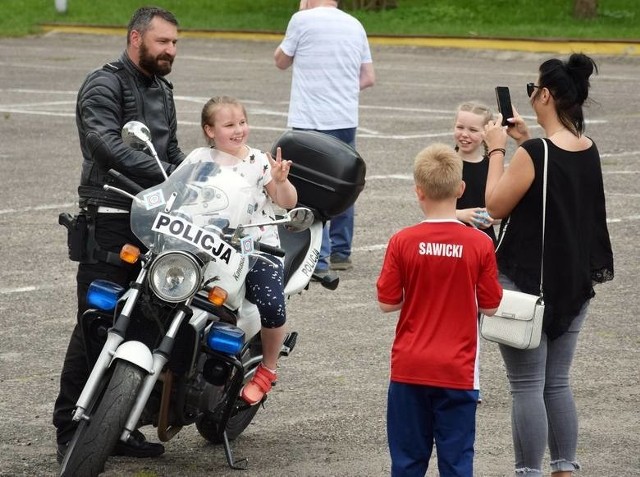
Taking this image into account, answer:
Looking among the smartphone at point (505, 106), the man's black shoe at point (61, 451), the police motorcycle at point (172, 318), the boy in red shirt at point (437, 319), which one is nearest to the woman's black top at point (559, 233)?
the smartphone at point (505, 106)

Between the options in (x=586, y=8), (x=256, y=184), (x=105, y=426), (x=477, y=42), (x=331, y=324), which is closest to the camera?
(x=105, y=426)

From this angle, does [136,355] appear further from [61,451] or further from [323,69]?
[323,69]

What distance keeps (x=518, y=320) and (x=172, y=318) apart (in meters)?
1.34

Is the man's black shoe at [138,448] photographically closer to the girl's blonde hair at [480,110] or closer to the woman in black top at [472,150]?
the woman in black top at [472,150]

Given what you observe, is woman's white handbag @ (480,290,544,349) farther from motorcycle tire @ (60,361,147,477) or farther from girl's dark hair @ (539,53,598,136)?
motorcycle tire @ (60,361,147,477)

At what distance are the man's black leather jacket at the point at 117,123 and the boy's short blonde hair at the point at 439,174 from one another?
1339 millimetres

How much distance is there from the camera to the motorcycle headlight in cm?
509

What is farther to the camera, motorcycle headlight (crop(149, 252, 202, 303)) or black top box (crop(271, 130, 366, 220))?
black top box (crop(271, 130, 366, 220))

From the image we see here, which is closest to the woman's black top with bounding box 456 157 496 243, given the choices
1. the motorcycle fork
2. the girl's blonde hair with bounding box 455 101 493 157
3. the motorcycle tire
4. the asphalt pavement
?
the girl's blonde hair with bounding box 455 101 493 157

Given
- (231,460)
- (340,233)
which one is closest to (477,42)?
(340,233)

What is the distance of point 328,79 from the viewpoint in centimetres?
976

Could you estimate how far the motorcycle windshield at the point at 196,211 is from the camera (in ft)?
17.0

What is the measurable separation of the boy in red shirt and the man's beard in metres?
1.57

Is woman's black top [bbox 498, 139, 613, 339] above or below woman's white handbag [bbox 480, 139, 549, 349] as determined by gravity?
above
